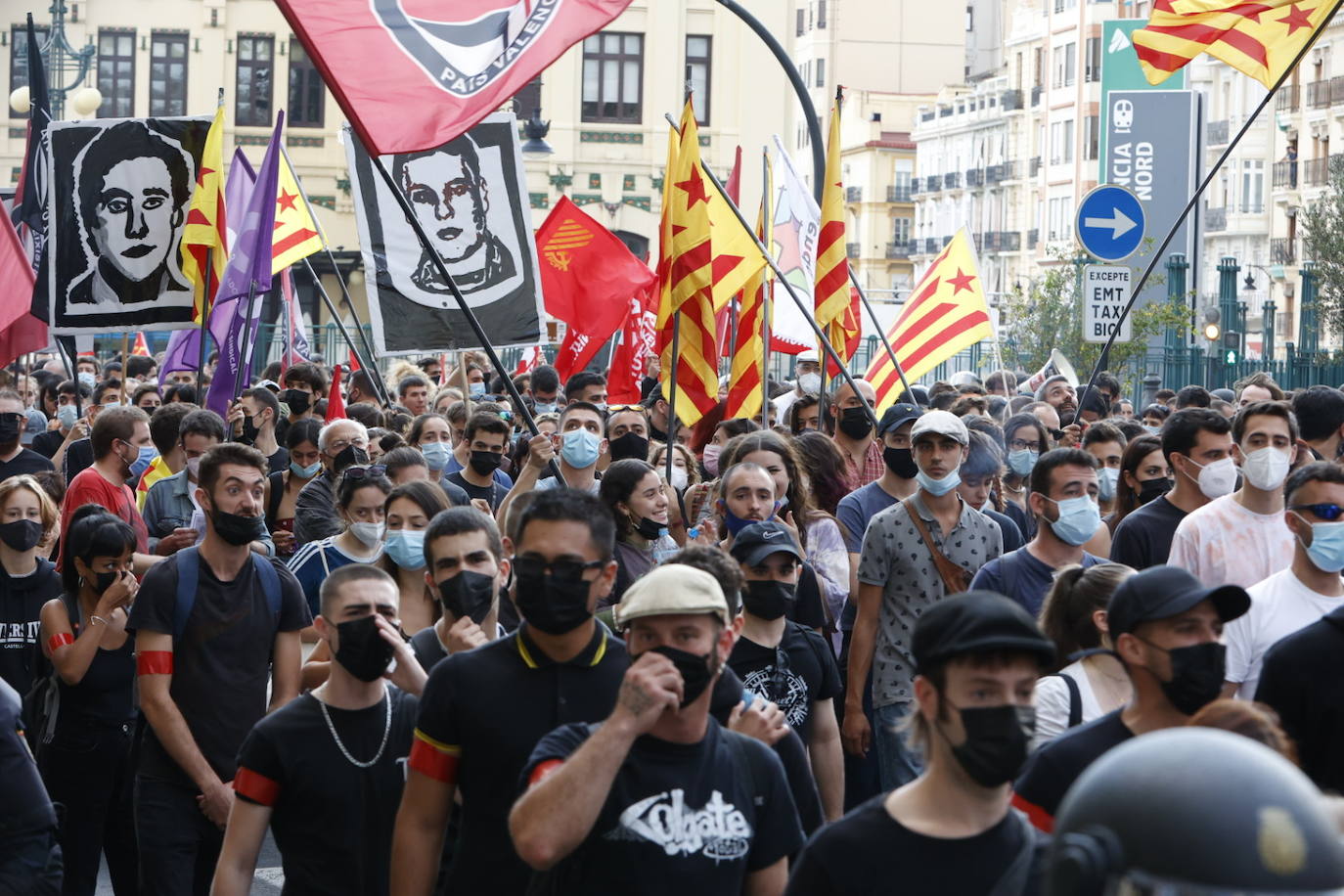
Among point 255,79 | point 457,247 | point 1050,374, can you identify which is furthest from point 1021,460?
point 255,79

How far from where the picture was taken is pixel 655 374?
57.1 feet

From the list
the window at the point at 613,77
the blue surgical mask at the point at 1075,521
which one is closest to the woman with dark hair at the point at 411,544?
the blue surgical mask at the point at 1075,521

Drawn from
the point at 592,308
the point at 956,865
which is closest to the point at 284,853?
the point at 956,865

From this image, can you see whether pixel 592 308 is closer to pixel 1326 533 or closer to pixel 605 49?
pixel 1326 533

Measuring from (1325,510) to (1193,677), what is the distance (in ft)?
6.17

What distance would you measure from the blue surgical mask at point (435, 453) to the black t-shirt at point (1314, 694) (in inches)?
237

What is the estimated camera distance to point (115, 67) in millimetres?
44500

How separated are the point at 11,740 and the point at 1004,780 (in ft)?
7.61

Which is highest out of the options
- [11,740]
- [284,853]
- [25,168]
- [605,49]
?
[605,49]

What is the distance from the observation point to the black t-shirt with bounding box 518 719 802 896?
3.59 m

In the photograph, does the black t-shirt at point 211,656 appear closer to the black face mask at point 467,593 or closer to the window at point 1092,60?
the black face mask at point 467,593

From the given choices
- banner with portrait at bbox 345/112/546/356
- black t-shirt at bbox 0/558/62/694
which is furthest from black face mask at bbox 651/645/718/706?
banner with portrait at bbox 345/112/546/356

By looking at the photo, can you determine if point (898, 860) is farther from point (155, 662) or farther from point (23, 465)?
point (23, 465)

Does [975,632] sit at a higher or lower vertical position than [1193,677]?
higher
